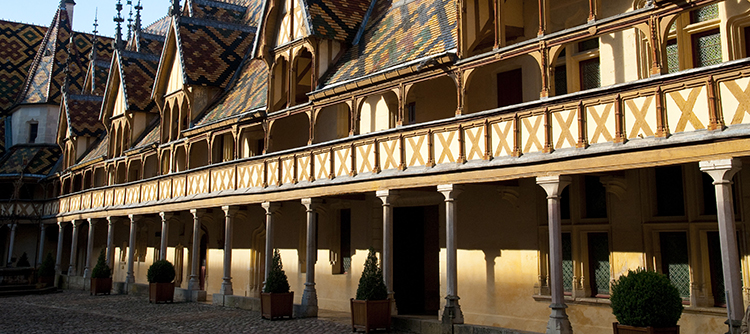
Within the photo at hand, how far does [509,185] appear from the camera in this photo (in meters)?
15.9

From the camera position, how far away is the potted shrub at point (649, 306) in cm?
1019

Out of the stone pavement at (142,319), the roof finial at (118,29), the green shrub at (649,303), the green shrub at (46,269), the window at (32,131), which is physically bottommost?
the stone pavement at (142,319)

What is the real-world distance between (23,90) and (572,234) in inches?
1742

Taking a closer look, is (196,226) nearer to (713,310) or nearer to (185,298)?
(185,298)

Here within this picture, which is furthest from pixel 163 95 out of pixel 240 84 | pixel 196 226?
pixel 196 226

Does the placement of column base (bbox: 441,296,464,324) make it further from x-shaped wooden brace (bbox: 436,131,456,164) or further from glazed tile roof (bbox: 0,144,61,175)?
glazed tile roof (bbox: 0,144,61,175)

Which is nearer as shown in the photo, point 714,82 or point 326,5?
point 714,82

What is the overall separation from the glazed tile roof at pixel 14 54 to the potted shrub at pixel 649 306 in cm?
4887

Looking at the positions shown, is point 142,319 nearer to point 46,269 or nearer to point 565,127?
point 565,127

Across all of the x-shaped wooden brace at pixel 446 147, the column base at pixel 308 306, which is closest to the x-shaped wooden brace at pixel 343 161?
the column base at pixel 308 306

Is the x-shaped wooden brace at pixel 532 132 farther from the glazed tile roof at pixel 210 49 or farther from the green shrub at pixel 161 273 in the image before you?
the glazed tile roof at pixel 210 49

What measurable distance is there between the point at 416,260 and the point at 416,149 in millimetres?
5322

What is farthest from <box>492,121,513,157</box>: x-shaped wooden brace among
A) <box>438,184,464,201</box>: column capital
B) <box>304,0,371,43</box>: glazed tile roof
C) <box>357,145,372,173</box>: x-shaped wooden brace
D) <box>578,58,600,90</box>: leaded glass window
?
<box>304,0,371,43</box>: glazed tile roof

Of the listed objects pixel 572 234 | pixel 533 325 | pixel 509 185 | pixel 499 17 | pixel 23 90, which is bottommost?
pixel 533 325
